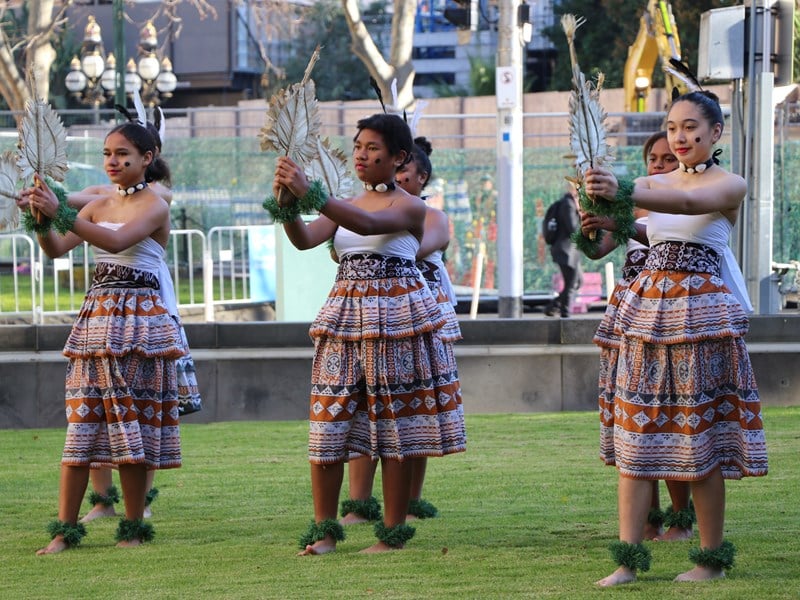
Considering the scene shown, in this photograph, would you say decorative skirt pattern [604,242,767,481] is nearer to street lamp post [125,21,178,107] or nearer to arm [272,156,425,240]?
arm [272,156,425,240]

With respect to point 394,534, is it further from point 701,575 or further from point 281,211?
point 281,211

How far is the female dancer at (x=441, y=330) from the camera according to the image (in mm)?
6785

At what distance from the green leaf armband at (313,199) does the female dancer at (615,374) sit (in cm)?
132

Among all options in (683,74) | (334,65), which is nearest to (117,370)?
(683,74)

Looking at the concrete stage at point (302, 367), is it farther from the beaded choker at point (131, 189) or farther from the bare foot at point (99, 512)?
the beaded choker at point (131, 189)

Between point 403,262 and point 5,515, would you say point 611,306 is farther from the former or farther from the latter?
point 5,515

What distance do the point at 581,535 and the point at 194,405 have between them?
1882 mm

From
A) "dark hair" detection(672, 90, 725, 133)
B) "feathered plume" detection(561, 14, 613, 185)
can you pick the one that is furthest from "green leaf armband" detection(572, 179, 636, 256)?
"dark hair" detection(672, 90, 725, 133)

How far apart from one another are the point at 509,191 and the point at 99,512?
9006mm

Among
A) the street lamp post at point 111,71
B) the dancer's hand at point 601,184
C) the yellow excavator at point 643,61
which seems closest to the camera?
the dancer's hand at point 601,184

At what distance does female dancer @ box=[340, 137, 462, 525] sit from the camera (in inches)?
267

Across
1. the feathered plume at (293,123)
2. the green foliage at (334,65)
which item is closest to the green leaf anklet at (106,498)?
the feathered plume at (293,123)

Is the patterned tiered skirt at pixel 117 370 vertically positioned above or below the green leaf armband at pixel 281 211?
below

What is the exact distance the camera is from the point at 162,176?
22.5 ft
